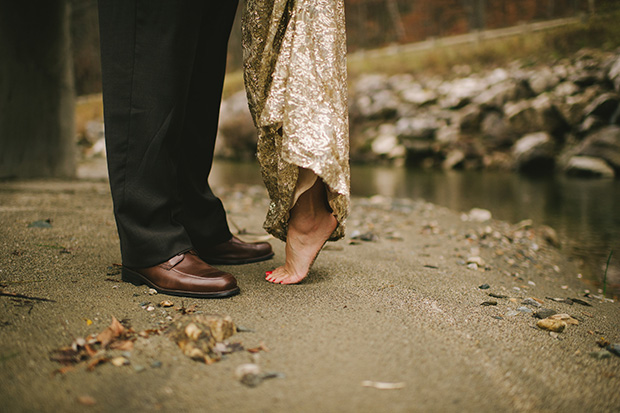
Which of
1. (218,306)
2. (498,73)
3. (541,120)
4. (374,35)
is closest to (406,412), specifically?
(218,306)

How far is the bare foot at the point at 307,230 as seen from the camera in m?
1.58

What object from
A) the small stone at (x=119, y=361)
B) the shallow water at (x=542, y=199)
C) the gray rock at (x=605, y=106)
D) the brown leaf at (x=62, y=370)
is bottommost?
the shallow water at (x=542, y=199)

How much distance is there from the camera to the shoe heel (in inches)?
57.5

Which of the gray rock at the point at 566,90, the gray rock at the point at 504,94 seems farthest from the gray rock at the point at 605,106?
the gray rock at the point at 504,94

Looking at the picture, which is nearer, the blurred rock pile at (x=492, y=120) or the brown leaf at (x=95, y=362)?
the brown leaf at (x=95, y=362)

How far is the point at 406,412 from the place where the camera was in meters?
0.87

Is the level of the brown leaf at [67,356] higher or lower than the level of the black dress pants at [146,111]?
lower

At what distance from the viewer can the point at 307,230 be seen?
Answer: 1590mm

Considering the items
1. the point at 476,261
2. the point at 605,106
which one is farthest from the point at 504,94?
the point at 476,261

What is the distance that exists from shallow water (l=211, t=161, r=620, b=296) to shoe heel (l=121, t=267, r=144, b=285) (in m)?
2.20

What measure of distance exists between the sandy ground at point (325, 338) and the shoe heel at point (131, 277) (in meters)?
0.03

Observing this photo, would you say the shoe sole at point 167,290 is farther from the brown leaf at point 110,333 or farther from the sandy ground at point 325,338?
the brown leaf at point 110,333

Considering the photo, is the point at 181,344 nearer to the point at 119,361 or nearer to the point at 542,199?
the point at 119,361

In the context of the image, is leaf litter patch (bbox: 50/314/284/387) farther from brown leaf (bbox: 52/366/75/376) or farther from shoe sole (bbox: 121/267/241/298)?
shoe sole (bbox: 121/267/241/298)
